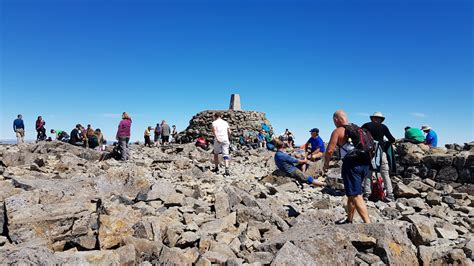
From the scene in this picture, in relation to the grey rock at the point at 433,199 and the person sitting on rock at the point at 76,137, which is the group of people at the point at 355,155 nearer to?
the grey rock at the point at 433,199

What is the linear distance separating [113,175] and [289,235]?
14.5ft

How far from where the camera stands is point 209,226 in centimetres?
524

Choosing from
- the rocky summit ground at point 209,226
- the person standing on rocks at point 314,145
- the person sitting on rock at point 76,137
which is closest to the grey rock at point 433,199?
the rocky summit ground at point 209,226


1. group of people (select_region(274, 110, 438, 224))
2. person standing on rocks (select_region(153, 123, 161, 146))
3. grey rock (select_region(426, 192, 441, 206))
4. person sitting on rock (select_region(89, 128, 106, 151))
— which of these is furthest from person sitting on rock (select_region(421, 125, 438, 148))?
person standing on rocks (select_region(153, 123, 161, 146))

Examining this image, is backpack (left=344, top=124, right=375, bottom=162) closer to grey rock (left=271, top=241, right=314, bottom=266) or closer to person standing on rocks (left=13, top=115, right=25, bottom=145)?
grey rock (left=271, top=241, right=314, bottom=266)

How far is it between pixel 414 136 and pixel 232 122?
818 inches

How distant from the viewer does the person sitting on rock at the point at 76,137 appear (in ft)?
55.2

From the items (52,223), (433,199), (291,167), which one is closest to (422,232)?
(433,199)

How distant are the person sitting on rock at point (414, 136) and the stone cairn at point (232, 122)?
19116 millimetres

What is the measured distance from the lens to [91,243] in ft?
13.8

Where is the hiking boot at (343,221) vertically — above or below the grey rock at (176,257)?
above

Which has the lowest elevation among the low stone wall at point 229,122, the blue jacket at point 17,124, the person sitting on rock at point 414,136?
the person sitting on rock at point 414,136

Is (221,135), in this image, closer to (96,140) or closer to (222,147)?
(222,147)

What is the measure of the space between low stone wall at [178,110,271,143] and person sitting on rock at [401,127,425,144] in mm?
19277
